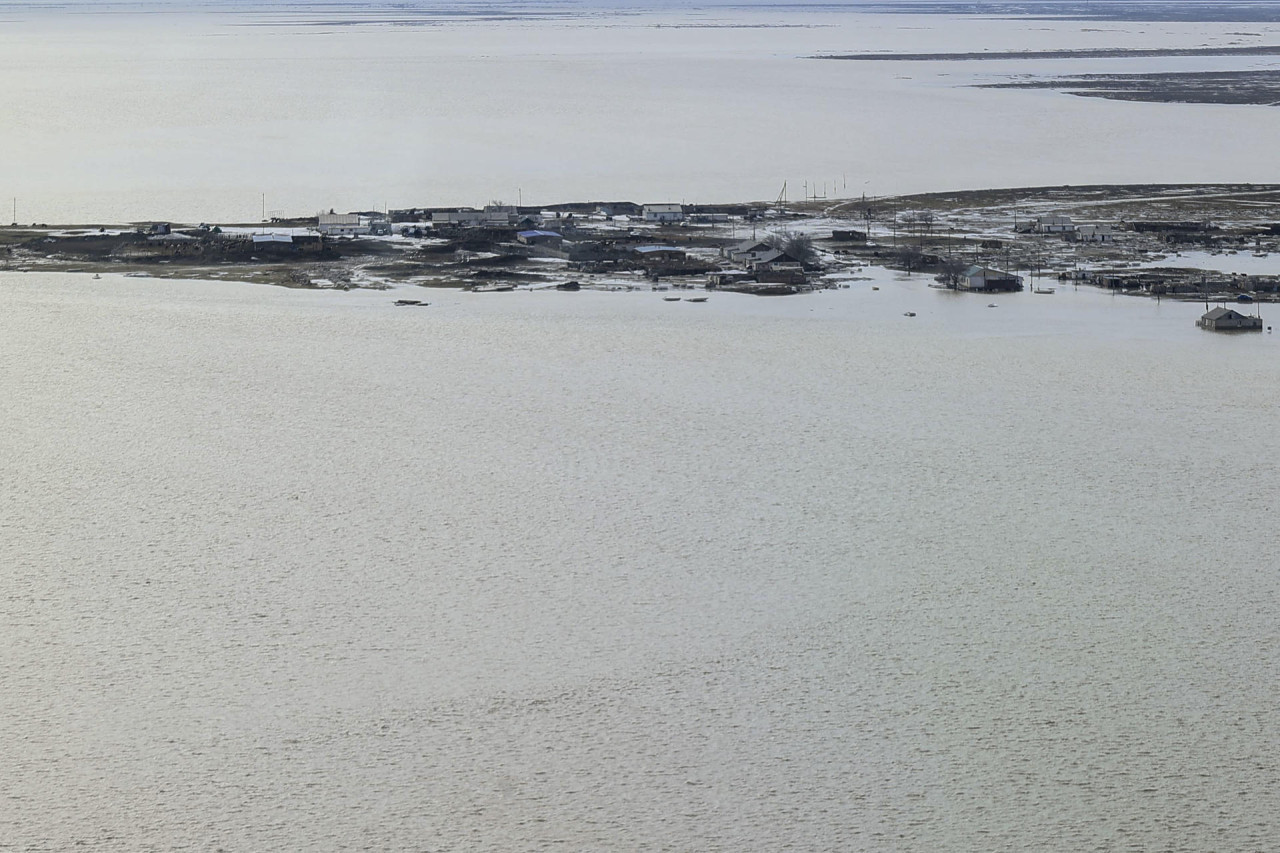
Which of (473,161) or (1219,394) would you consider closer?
(1219,394)

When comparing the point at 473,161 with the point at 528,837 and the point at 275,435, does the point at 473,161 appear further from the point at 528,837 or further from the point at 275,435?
the point at 528,837

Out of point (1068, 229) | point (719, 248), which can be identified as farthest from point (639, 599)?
point (1068, 229)

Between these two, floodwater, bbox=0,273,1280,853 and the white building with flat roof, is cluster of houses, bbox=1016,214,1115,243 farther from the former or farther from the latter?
floodwater, bbox=0,273,1280,853

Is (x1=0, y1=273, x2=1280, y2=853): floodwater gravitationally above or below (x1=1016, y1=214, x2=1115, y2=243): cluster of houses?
below

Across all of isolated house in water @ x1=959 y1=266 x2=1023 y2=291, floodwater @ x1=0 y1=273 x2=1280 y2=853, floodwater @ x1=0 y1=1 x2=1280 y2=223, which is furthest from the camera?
floodwater @ x1=0 y1=1 x2=1280 y2=223

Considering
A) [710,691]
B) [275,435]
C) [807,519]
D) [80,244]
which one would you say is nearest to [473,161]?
[80,244]

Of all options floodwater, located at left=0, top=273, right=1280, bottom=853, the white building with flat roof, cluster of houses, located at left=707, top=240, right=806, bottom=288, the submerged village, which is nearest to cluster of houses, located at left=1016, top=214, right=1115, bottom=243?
the submerged village
